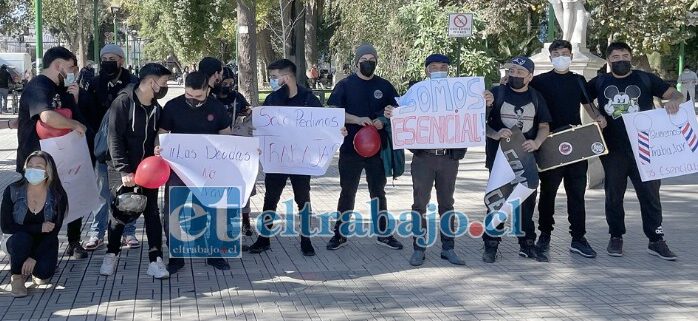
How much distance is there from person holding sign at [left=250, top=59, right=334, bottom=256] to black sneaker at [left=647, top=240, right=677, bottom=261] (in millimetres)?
3265

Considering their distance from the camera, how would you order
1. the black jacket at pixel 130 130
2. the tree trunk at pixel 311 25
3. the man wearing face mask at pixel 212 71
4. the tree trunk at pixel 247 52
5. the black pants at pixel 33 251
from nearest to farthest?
1. the black pants at pixel 33 251
2. the black jacket at pixel 130 130
3. the man wearing face mask at pixel 212 71
4. the tree trunk at pixel 247 52
5. the tree trunk at pixel 311 25

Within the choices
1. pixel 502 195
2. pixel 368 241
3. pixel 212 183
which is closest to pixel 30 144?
pixel 212 183

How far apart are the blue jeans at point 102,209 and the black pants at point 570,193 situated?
410 cm

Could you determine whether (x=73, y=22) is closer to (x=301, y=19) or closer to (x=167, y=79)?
(x=301, y=19)

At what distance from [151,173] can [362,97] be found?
7.12 feet

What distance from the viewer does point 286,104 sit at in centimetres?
777

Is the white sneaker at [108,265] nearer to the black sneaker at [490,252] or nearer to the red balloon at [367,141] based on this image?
the red balloon at [367,141]

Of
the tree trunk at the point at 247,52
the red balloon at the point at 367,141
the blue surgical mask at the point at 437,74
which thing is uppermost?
the tree trunk at the point at 247,52

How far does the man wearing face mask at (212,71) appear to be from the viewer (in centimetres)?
750

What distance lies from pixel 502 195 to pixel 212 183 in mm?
2644

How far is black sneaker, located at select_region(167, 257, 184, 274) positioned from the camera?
23.4 feet

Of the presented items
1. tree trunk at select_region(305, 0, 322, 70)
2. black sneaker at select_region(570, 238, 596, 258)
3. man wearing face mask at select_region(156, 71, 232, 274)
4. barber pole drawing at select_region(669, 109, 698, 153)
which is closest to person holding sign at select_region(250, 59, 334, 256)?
man wearing face mask at select_region(156, 71, 232, 274)

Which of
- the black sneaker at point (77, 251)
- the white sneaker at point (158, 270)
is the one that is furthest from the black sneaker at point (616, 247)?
the black sneaker at point (77, 251)

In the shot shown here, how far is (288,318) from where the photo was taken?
5.88 metres
